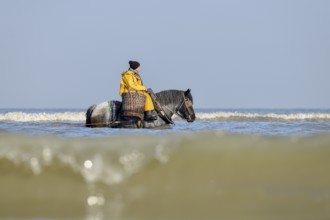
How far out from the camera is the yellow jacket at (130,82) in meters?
13.9

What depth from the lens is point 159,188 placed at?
10.8 feet

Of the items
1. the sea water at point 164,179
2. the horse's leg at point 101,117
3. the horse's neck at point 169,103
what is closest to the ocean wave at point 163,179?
the sea water at point 164,179

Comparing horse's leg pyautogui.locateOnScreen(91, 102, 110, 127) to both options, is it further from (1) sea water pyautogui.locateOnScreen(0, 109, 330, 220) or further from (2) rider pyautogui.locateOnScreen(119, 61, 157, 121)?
(1) sea water pyautogui.locateOnScreen(0, 109, 330, 220)

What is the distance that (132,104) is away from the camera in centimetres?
1369

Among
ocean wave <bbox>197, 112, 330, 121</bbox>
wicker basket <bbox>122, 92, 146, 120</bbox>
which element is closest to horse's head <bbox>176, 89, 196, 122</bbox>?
wicker basket <bbox>122, 92, 146, 120</bbox>

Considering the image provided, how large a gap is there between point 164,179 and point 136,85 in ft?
35.1

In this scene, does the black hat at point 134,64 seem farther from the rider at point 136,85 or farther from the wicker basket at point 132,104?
the wicker basket at point 132,104

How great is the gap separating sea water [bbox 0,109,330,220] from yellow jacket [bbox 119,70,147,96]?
10.1 meters

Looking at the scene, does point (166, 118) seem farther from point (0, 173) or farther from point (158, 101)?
point (0, 173)

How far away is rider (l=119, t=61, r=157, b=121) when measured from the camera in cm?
1394

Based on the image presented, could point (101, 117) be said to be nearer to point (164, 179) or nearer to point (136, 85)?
point (136, 85)

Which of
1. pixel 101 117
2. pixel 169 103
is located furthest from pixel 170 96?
pixel 101 117

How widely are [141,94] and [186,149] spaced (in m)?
10.3

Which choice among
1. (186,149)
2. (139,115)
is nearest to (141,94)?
(139,115)
